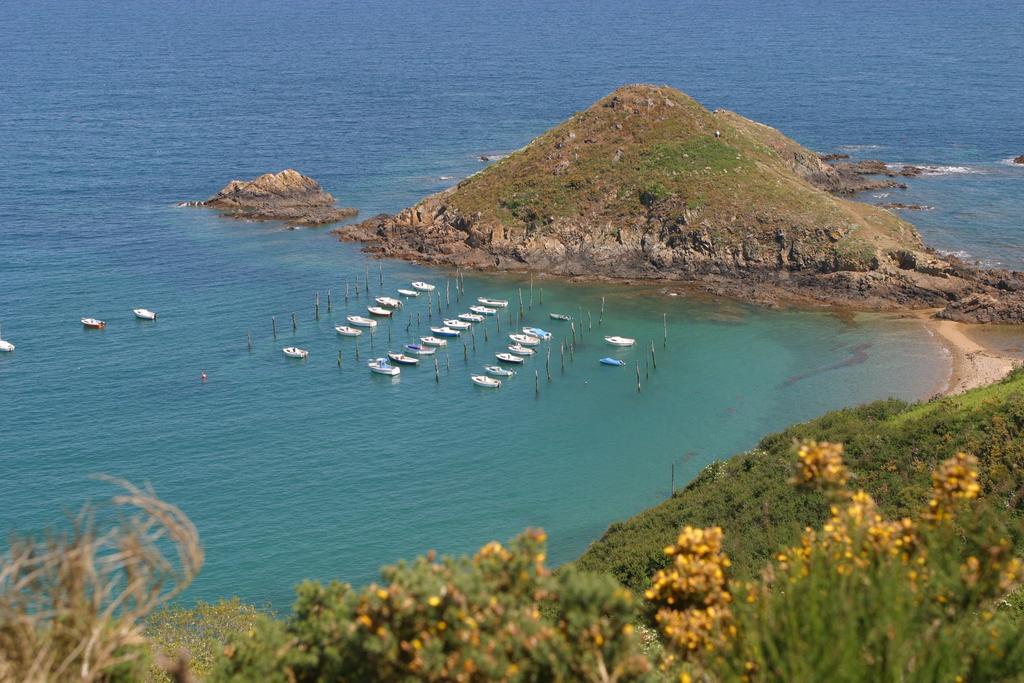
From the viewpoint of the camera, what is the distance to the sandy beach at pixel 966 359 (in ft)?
268

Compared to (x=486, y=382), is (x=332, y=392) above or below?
below

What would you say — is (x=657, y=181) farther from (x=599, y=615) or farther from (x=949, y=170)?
(x=599, y=615)

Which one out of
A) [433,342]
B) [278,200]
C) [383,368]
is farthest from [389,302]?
[278,200]

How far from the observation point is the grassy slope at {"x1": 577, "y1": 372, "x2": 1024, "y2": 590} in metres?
→ 48.8

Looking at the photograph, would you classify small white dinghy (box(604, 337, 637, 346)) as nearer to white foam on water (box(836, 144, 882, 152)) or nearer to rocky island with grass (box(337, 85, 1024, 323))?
rocky island with grass (box(337, 85, 1024, 323))

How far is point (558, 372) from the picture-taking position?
8981 cm

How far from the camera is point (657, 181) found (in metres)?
116

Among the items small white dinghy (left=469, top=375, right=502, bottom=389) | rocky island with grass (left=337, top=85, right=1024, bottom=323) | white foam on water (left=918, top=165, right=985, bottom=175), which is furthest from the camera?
white foam on water (left=918, top=165, right=985, bottom=175)

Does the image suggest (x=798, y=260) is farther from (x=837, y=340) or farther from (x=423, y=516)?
(x=423, y=516)

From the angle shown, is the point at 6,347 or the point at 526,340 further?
the point at 526,340

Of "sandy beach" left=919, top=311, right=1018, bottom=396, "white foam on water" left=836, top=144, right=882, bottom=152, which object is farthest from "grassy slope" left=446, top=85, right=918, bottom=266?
"white foam on water" left=836, top=144, right=882, bottom=152

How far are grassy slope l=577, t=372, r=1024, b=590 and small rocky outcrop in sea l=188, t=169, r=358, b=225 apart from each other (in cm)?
8477

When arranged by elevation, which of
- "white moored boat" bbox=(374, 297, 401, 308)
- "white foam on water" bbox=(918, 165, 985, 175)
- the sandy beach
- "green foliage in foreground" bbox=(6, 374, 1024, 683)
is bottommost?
"white moored boat" bbox=(374, 297, 401, 308)

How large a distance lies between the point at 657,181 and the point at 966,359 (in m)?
40.5
